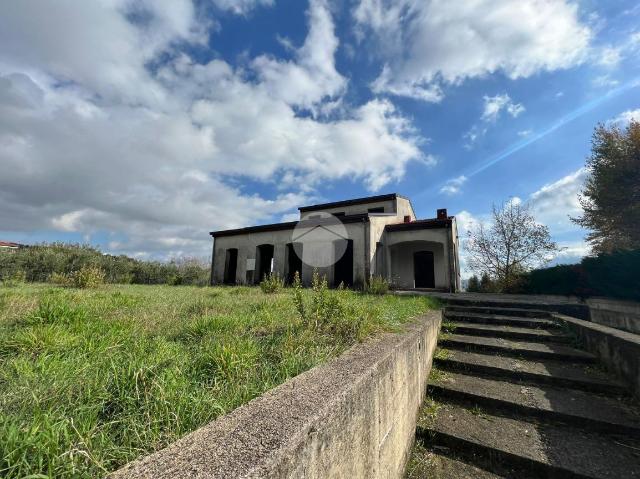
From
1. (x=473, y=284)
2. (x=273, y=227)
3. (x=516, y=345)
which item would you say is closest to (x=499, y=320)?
(x=516, y=345)

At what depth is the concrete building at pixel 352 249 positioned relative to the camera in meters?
12.1

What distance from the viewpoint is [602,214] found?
1566 cm

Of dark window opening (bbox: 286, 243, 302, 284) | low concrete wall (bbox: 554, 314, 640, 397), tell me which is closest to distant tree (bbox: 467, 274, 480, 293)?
dark window opening (bbox: 286, 243, 302, 284)

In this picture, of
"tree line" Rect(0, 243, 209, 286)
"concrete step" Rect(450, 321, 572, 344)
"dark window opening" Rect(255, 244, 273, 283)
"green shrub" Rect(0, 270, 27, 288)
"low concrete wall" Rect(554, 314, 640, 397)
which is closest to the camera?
"low concrete wall" Rect(554, 314, 640, 397)

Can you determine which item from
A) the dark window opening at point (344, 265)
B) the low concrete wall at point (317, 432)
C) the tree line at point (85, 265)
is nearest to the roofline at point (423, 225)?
the dark window opening at point (344, 265)

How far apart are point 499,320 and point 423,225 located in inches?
282

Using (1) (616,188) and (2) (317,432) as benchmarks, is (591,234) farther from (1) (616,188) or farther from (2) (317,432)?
(2) (317,432)

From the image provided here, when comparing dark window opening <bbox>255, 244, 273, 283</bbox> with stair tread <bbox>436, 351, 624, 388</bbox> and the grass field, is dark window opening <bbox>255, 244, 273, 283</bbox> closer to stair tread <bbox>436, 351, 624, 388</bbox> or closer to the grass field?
the grass field

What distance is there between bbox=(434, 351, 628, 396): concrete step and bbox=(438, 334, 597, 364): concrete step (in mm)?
98

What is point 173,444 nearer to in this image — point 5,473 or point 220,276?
point 5,473

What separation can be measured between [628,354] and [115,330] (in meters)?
5.73

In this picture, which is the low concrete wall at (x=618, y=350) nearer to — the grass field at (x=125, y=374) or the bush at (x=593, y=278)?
the grass field at (x=125, y=374)

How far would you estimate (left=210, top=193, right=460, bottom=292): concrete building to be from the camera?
12109mm

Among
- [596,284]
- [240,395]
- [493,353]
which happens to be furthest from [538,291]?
[240,395]
